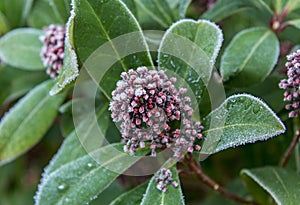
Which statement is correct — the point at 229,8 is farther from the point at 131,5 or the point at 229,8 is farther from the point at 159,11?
the point at 131,5

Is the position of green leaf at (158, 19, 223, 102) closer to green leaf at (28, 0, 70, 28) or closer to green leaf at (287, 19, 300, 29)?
green leaf at (287, 19, 300, 29)

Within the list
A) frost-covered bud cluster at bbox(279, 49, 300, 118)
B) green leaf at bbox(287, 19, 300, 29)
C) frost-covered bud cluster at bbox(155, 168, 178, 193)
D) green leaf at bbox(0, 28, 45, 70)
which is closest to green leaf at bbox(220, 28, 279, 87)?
green leaf at bbox(287, 19, 300, 29)

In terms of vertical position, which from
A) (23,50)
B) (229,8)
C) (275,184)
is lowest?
(275,184)

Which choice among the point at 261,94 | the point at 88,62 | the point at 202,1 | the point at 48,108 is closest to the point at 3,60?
the point at 48,108

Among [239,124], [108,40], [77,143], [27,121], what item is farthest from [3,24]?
[239,124]

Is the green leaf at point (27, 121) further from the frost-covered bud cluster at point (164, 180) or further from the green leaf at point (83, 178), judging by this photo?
the frost-covered bud cluster at point (164, 180)

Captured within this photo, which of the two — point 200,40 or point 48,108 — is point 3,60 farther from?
point 200,40
